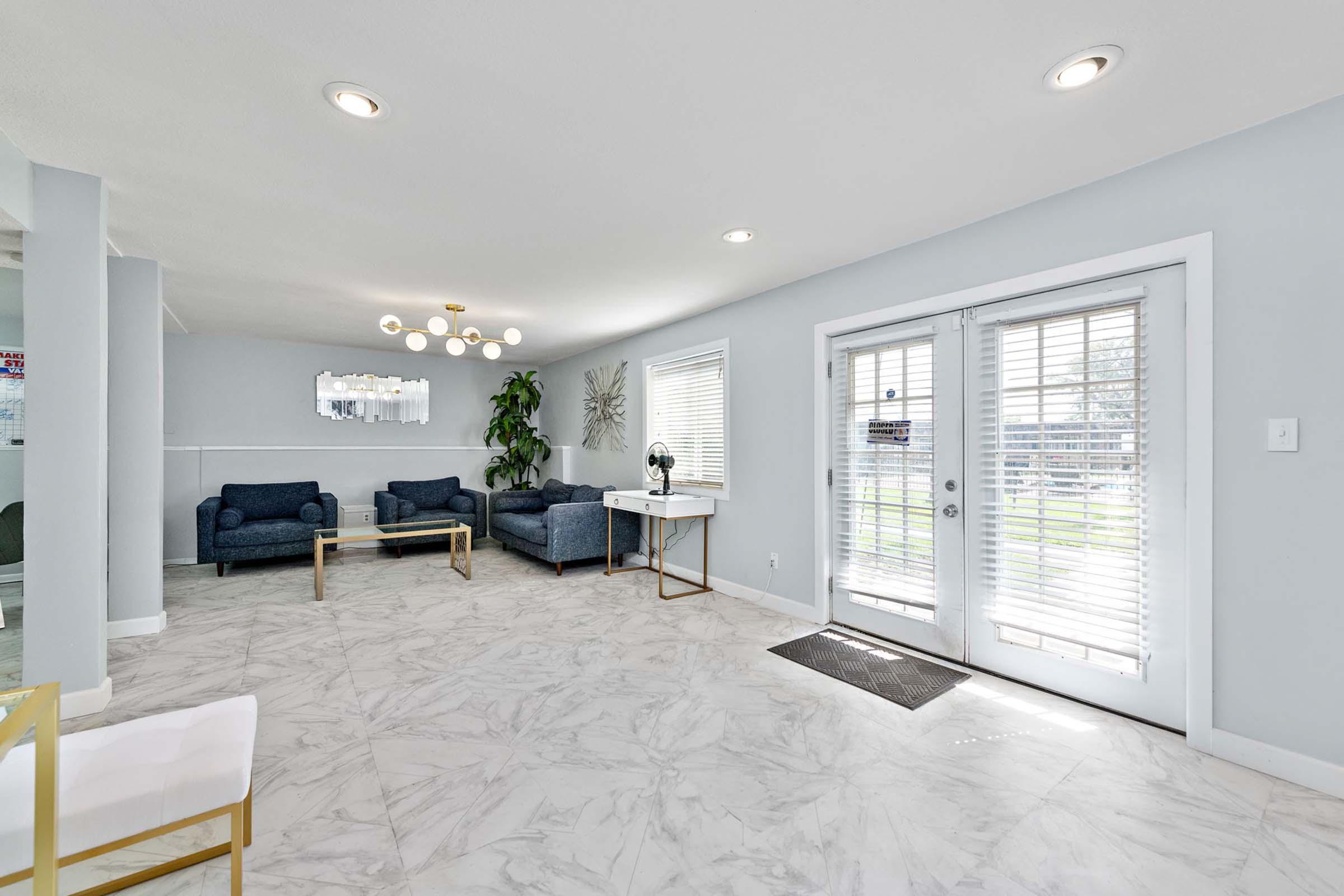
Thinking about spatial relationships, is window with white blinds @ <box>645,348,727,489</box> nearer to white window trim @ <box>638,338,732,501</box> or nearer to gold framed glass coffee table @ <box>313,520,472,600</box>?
white window trim @ <box>638,338,732,501</box>

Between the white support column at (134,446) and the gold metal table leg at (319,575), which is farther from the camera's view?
the gold metal table leg at (319,575)

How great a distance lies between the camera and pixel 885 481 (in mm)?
3424

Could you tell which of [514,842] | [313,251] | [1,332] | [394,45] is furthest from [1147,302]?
[1,332]

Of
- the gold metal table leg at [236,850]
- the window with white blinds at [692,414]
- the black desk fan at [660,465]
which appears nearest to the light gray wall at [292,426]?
the window with white blinds at [692,414]

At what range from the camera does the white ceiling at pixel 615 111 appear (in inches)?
62.6

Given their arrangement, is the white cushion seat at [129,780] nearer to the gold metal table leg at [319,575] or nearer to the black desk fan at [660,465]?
the gold metal table leg at [319,575]

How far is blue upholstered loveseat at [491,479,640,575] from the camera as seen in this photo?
16.8 ft

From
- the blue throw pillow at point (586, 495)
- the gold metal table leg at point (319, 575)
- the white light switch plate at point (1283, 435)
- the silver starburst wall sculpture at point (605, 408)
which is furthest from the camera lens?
the silver starburst wall sculpture at point (605, 408)

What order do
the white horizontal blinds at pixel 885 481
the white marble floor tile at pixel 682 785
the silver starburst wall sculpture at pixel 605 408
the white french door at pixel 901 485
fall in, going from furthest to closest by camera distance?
the silver starburst wall sculpture at pixel 605 408 < the white horizontal blinds at pixel 885 481 < the white french door at pixel 901 485 < the white marble floor tile at pixel 682 785

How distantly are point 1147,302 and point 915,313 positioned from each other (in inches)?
41.0

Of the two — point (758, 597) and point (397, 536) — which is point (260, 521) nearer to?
point (397, 536)

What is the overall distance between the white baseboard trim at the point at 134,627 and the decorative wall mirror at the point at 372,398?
3.45 meters

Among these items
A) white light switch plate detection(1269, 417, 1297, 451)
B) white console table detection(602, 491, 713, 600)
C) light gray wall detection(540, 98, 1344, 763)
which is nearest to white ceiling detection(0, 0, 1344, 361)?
light gray wall detection(540, 98, 1344, 763)

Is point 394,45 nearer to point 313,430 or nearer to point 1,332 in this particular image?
point 1,332
